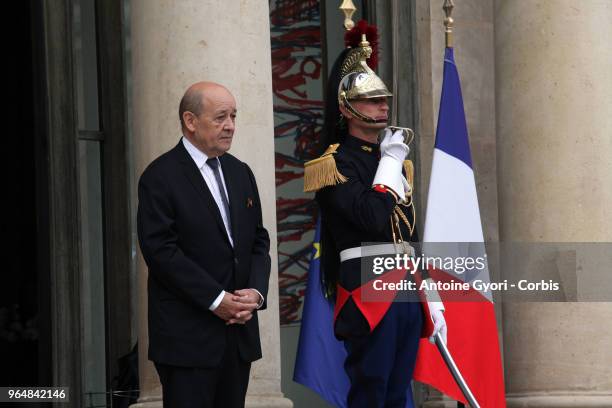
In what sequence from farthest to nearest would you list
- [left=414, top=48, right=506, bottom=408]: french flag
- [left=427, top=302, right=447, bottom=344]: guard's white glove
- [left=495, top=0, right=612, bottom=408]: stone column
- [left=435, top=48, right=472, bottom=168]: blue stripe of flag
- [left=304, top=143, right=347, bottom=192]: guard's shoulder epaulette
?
[left=495, top=0, right=612, bottom=408]: stone column, [left=435, top=48, right=472, bottom=168]: blue stripe of flag, [left=414, top=48, right=506, bottom=408]: french flag, [left=427, top=302, right=447, bottom=344]: guard's white glove, [left=304, top=143, right=347, bottom=192]: guard's shoulder epaulette

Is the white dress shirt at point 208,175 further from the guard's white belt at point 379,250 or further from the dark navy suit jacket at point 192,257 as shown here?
the guard's white belt at point 379,250

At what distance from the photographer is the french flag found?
820cm

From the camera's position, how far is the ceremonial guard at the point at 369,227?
708 centimetres

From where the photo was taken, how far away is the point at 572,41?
927cm

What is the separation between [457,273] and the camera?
27.0 ft

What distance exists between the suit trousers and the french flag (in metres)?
1.88

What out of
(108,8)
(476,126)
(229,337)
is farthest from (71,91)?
(229,337)

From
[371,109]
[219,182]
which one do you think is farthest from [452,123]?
[219,182]

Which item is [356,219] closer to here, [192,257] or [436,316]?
[436,316]

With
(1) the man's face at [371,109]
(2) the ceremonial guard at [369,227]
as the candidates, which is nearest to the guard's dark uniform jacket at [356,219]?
(2) the ceremonial guard at [369,227]

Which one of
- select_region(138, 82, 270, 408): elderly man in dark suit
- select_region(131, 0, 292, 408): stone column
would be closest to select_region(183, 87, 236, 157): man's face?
select_region(138, 82, 270, 408): elderly man in dark suit

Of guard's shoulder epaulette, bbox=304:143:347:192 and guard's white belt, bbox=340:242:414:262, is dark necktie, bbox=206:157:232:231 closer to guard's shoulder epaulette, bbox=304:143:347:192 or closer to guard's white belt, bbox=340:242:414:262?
guard's shoulder epaulette, bbox=304:143:347:192

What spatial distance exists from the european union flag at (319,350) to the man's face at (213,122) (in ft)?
4.99

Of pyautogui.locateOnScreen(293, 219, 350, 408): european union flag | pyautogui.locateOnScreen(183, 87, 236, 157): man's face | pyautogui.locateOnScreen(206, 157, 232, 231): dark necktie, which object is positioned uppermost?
pyautogui.locateOnScreen(183, 87, 236, 157): man's face
